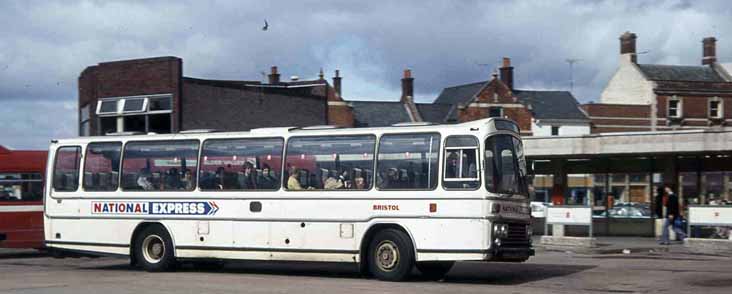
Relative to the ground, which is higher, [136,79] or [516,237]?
[136,79]

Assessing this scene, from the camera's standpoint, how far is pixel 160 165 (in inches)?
821

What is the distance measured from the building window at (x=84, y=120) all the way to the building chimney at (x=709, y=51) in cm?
5406

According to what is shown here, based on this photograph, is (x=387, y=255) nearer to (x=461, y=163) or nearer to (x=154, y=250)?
(x=461, y=163)

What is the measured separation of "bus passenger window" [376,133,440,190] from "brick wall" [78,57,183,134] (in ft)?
75.0

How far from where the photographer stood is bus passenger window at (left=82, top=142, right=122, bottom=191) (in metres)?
21.3

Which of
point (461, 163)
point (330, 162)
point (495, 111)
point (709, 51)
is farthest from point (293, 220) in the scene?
point (709, 51)

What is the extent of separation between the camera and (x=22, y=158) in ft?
87.5

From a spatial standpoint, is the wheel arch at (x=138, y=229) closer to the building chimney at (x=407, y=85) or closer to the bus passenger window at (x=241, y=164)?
the bus passenger window at (x=241, y=164)

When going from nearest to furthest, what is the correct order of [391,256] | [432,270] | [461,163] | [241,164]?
[461,163] < [391,256] < [432,270] < [241,164]

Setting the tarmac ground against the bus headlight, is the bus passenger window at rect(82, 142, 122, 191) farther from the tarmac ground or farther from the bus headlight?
the bus headlight

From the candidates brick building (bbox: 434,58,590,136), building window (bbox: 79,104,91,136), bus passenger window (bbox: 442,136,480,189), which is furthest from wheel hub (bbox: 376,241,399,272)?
brick building (bbox: 434,58,590,136)

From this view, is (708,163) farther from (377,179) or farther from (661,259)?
(377,179)

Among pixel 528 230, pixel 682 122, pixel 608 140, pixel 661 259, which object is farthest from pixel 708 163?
pixel 682 122

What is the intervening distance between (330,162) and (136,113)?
23400mm
